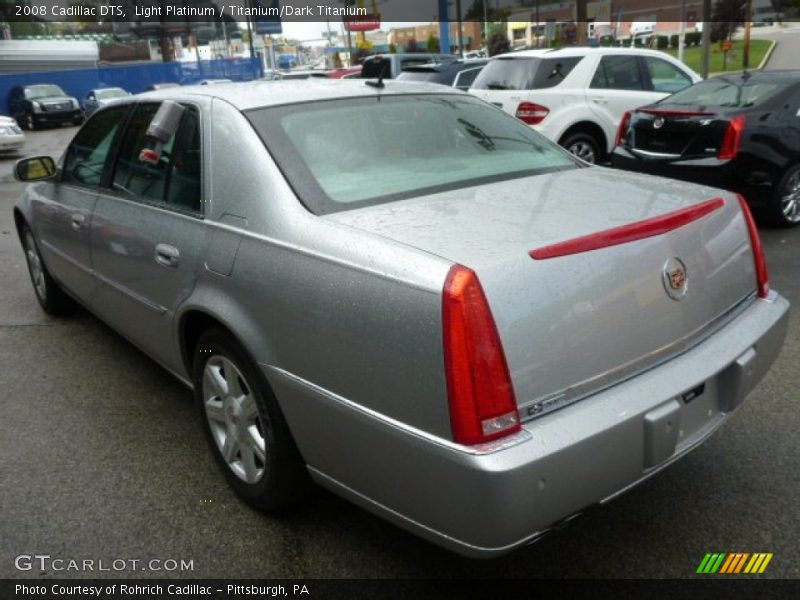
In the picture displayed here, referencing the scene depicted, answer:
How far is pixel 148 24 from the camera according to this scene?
55.1m

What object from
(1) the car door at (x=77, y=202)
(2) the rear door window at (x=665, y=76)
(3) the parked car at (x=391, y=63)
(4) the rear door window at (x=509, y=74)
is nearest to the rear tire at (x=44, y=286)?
(1) the car door at (x=77, y=202)

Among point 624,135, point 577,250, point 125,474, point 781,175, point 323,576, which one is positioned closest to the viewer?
point 577,250

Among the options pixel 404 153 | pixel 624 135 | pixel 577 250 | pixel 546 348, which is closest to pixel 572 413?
pixel 546 348

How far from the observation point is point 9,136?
17.4 metres

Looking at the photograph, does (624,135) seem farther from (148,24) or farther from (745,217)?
(148,24)

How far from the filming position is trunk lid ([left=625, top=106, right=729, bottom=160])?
246 inches

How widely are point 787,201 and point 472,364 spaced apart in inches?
227

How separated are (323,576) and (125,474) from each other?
45.1 inches

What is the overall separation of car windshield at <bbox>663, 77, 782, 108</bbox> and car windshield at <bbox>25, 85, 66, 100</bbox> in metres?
27.6

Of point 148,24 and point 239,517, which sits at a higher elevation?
point 148,24

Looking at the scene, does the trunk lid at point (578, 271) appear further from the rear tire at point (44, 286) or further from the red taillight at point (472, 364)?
the rear tire at point (44, 286)

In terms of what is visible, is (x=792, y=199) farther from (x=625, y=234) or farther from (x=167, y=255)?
(x=167, y=255)

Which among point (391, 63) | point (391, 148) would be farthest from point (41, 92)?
point (391, 148)

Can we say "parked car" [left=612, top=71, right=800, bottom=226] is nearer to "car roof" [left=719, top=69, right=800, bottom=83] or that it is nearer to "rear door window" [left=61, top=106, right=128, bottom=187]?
"car roof" [left=719, top=69, right=800, bottom=83]
